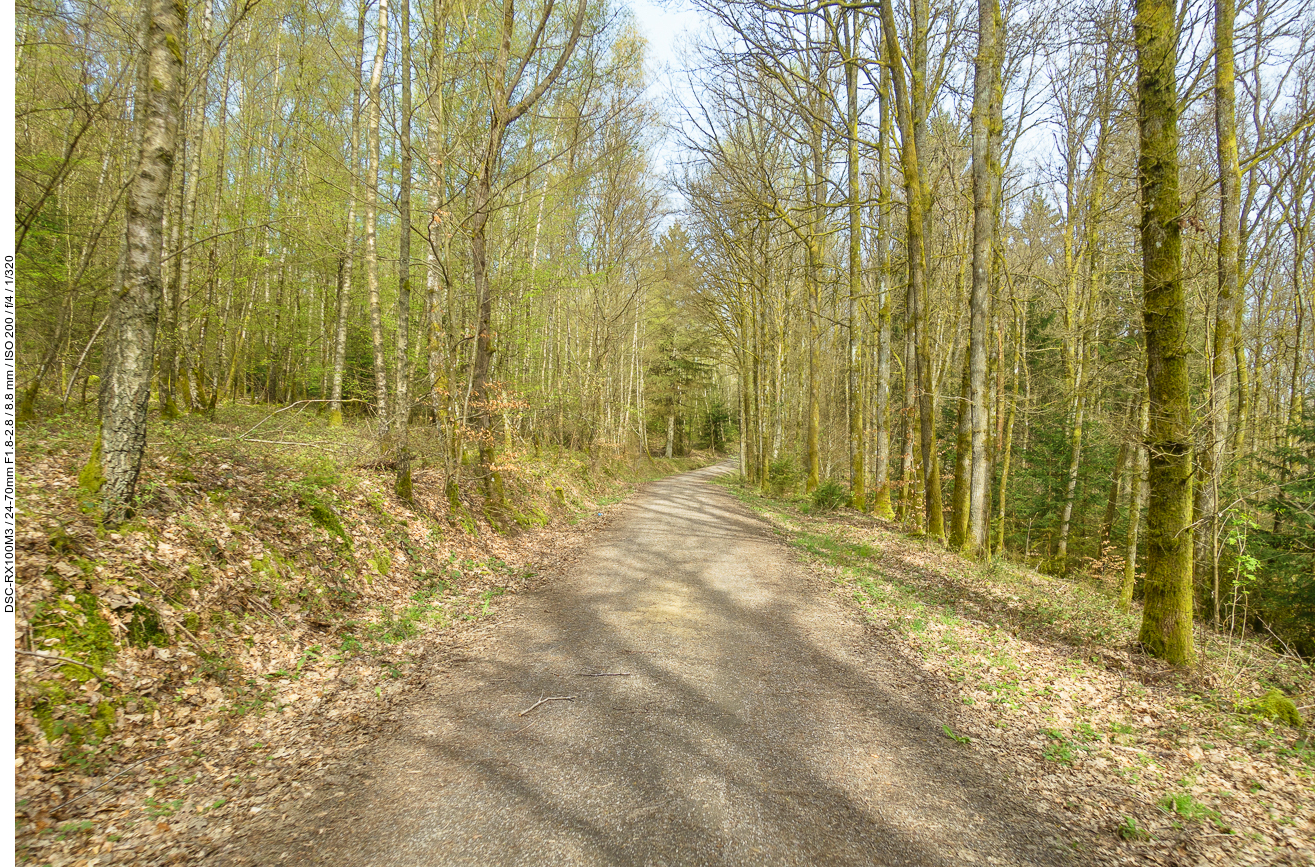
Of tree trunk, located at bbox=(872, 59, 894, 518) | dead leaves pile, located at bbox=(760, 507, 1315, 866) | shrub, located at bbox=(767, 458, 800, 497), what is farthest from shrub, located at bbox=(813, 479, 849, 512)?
dead leaves pile, located at bbox=(760, 507, 1315, 866)

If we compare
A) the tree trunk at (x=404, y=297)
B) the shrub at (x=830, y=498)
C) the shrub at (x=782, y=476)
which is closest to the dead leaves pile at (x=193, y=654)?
the tree trunk at (x=404, y=297)

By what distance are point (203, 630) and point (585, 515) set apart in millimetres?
9532

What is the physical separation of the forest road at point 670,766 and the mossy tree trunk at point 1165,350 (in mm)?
2723

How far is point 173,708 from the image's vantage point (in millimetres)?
3475

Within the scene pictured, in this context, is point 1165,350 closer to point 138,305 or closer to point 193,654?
point 193,654

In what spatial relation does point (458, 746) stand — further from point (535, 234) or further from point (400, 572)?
point (535, 234)

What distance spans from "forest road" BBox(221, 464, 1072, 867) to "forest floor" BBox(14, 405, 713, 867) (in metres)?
0.55

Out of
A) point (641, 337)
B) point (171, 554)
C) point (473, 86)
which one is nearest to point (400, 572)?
point (171, 554)

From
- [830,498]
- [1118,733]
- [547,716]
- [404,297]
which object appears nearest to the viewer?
[1118,733]

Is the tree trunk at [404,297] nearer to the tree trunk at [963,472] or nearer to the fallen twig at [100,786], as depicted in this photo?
the fallen twig at [100,786]

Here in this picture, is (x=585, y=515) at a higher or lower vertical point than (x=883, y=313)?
lower

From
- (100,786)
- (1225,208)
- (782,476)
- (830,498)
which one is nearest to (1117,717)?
(100,786)

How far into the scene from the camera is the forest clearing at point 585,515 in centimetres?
307

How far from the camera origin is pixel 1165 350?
508cm
